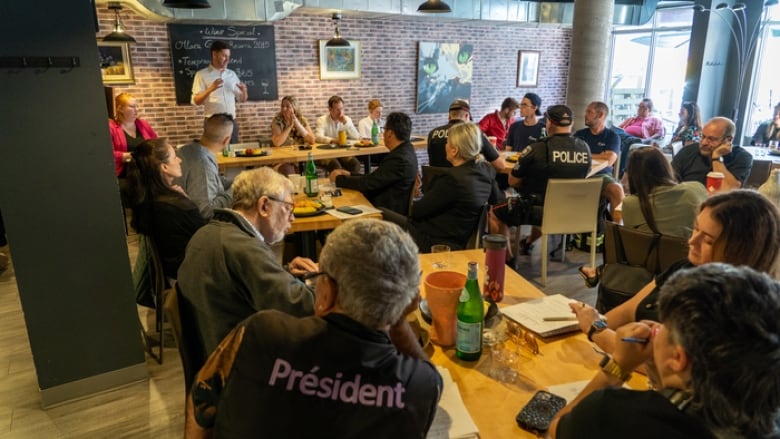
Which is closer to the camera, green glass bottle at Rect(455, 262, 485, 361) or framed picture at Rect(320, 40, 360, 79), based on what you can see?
green glass bottle at Rect(455, 262, 485, 361)

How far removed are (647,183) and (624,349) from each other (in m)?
1.78

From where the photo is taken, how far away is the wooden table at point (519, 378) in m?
1.29

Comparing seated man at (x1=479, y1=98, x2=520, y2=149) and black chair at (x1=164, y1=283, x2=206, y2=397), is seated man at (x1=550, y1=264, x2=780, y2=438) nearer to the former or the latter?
black chair at (x1=164, y1=283, x2=206, y2=397)

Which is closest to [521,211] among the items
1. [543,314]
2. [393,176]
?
[393,176]

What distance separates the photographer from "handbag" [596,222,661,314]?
2.53 meters

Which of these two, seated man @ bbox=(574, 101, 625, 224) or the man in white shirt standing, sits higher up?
the man in white shirt standing

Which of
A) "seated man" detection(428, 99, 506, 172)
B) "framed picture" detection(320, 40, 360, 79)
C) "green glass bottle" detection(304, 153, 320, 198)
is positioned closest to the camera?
"green glass bottle" detection(304, 153, 320, 198)

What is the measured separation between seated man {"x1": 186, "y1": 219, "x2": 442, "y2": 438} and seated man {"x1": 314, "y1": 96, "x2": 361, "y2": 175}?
16.9 ft

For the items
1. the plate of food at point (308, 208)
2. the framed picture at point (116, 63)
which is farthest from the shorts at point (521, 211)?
the framed picture at point (116, 63)

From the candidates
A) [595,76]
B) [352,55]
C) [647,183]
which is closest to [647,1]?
[595,76]

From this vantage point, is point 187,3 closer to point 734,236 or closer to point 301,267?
point 301,267

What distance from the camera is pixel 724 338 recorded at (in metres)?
0.84

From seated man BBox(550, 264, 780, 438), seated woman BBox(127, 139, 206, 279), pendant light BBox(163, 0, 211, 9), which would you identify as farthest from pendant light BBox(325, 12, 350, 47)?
seated man BBox(550, 264, 780, 438)

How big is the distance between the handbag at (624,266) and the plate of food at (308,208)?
1.67 meters
